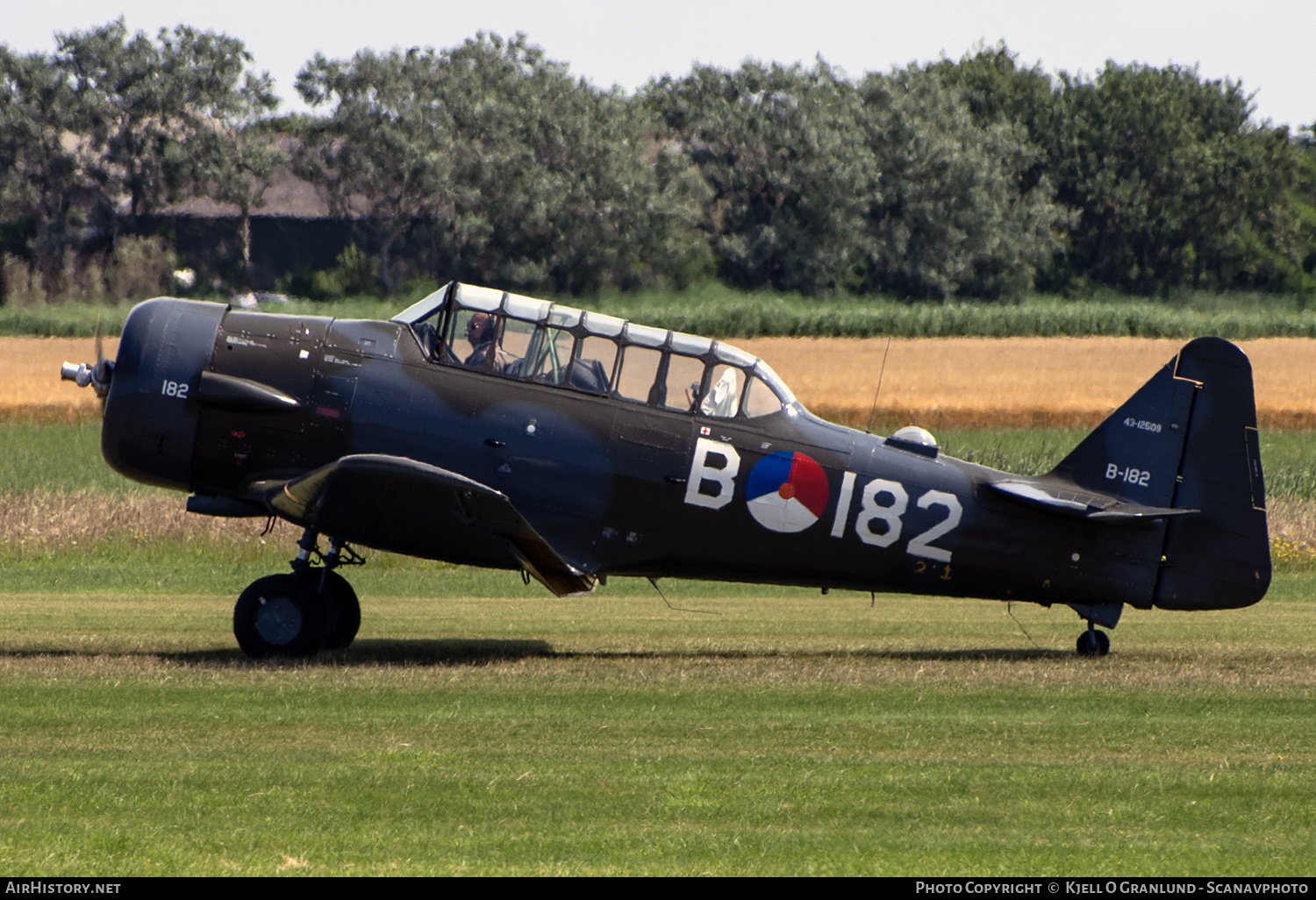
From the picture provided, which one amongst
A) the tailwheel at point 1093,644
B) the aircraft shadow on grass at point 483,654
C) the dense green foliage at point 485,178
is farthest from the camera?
the dense green foliage at point 485,178

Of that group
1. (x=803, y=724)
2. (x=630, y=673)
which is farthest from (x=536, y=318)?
(x=803, y=724)

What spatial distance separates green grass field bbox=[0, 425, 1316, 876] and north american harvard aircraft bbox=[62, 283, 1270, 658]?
742 millimetres

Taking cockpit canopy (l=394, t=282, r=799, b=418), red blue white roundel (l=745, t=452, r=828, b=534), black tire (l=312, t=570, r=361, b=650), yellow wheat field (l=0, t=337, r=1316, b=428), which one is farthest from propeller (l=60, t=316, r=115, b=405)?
yellow wheat field (l=0, t=337, r=1316, b=428)

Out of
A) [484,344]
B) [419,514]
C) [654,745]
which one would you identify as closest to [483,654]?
[419,514]

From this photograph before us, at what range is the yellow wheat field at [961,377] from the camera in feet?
110

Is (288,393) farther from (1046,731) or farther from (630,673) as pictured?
(1046,731)

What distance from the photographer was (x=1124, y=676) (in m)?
10.9

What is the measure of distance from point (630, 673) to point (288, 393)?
339cm

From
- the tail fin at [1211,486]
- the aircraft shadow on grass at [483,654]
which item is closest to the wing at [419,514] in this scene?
the aircraft shadow on grass at [483,654]

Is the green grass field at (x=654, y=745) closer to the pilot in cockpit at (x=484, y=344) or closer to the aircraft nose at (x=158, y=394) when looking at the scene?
the aircraft nose at (x=158, y=394)

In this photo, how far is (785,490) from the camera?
37.2 ft

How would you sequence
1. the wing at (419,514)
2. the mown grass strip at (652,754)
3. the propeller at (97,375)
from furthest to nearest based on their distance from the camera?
1. the propeller at (97,375)
2. the wing at (419,514)
3. the mown grass strip at (652,754)

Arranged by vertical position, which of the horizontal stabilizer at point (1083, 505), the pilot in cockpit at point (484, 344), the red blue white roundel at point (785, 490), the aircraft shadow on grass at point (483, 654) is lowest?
the aircraft shadow on grass at point (483, 654)

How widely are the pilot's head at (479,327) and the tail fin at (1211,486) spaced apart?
4941 mm
